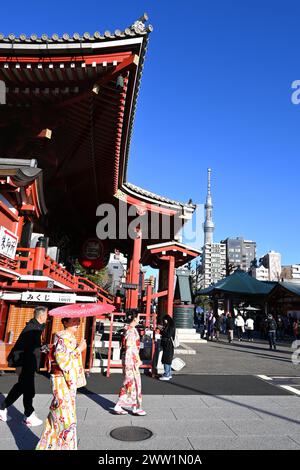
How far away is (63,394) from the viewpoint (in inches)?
144

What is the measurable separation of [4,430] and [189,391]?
13.5 feet

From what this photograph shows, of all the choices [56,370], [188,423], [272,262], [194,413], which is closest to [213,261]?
[272,262]

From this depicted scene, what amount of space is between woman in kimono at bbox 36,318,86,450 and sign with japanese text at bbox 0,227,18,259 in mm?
4246

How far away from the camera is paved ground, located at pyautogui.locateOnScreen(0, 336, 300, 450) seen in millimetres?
4319

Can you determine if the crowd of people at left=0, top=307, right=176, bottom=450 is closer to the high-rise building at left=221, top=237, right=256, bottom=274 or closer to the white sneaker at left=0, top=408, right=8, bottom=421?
the white sneaker at left=0, top=408, right=8, bottom=421

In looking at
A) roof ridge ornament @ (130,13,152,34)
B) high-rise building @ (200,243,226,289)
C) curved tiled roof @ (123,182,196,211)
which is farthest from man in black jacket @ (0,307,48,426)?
high-rise building @ (200,243,226,289)

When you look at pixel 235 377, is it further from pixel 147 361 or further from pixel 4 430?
pixel 4 430

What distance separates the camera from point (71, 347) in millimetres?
3816

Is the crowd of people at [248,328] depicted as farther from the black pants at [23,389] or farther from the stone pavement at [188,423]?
the black pants at [23,389]

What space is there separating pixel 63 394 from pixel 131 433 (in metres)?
1.58

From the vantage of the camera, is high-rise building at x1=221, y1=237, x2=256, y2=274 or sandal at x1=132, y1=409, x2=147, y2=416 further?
high-rise building at x1=221, y1=237, x2=256, y2=274

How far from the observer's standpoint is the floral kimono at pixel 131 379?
18.1 ft

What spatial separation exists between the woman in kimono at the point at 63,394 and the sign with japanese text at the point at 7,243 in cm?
425

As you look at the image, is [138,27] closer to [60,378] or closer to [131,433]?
[60,378]
